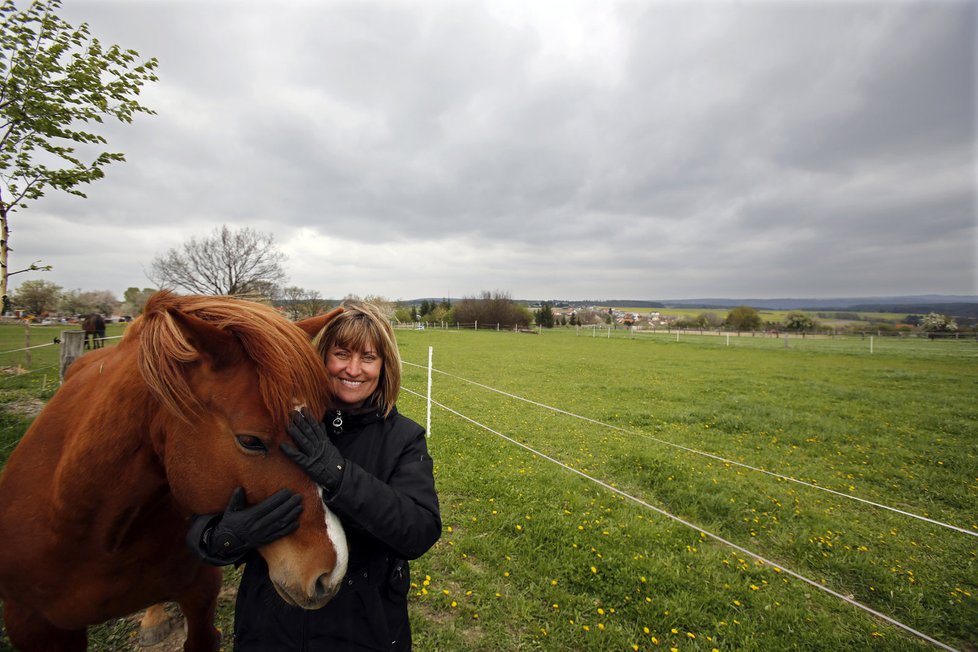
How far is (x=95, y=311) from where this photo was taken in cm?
1688

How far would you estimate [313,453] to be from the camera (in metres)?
1.39

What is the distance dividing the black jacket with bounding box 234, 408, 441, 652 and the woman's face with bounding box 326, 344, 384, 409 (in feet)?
0.88

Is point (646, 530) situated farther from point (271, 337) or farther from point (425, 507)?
point (271, 337)

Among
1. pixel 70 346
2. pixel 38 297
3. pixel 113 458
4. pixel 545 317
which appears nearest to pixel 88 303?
pixel 38 297

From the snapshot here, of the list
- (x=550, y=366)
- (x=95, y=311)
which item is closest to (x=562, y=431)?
(x=550, y=366)

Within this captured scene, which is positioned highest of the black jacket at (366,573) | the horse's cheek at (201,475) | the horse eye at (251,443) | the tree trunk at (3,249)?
the tree trunk at (3,249)

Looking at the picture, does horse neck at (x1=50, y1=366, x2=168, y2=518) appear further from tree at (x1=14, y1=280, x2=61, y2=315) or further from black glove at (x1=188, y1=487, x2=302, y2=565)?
tree at (x1=14, y1=280, x2=61, y2=315)

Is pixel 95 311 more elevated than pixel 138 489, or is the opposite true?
pixel 95 311

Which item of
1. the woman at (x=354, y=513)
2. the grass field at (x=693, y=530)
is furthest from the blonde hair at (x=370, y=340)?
the grass field at (x=693, y=530)

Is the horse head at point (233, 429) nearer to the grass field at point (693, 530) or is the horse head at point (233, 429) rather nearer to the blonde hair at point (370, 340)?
the blonde hair at point (370, 340)

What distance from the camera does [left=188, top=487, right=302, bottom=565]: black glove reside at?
→ 4.15 feet

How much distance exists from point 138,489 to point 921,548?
724 cm

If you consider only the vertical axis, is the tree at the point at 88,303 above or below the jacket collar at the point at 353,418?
above

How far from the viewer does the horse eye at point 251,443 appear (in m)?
1.40
